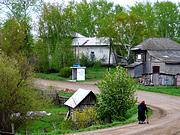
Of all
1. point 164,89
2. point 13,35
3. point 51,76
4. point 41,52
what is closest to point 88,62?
point 41,52

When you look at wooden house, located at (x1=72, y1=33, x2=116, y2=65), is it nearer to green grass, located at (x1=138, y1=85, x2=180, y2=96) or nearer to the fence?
the fence

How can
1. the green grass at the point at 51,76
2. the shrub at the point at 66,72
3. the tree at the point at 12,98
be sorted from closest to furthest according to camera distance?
the tree at the point at 12,98
the green grass at the point at 51,76
the shrub at the point at 66,72

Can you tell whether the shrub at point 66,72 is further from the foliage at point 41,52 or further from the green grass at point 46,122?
the green grass at point 46,122

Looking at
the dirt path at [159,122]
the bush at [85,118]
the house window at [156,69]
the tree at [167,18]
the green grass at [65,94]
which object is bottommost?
the bush at [85,118]

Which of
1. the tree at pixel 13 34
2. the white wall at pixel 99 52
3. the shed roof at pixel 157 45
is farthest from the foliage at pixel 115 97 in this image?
the white wall at pixel 99 52

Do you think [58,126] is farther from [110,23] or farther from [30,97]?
[110,23]

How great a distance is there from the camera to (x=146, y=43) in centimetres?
6291

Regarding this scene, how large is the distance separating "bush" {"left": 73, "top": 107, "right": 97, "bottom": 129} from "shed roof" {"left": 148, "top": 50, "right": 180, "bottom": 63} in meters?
25.8

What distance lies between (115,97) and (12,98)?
7387mm

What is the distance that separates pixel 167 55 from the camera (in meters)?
60.9

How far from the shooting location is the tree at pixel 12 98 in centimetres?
3186

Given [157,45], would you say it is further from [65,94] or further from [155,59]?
[65,94]

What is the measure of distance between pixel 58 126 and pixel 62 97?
1197cm

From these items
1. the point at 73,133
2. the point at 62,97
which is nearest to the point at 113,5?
the point at 62,97
